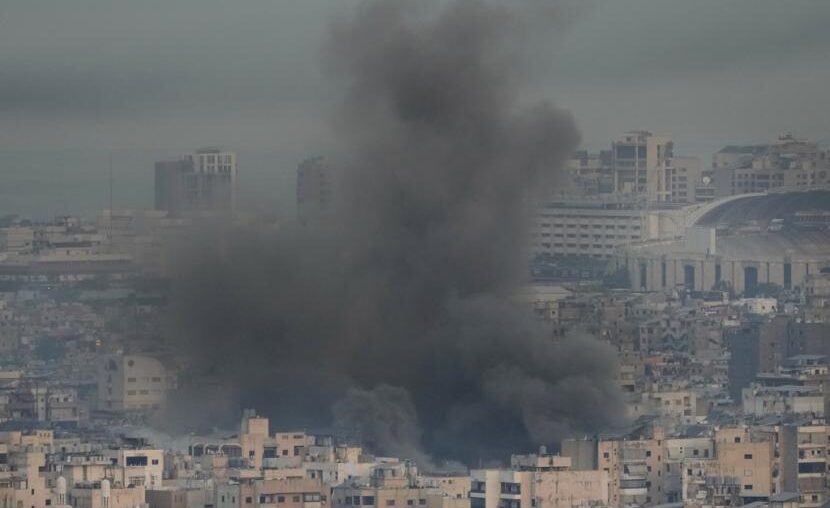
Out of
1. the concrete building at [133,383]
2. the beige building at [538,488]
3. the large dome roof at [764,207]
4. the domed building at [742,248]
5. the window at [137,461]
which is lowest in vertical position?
the beige building at [538,488]

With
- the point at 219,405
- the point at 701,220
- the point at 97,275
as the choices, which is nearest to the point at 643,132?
the point at 701,220

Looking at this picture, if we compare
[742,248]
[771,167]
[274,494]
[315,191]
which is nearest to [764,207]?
[771,167]

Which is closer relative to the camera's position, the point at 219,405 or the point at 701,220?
the point at 219,405

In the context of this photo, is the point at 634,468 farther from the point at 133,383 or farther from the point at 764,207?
the point at 764,207

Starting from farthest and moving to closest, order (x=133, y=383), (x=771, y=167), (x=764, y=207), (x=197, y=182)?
(x=771, y=167) → (x=764, y=207) → (x=197, y=182) → (x=133, y=383)

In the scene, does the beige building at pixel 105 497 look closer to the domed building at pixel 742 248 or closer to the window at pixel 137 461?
the window at pixel 137 461

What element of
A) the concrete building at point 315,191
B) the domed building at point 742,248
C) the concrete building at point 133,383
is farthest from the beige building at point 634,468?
the domed building at point 742,248

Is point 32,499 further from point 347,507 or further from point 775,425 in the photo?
point 775,425
